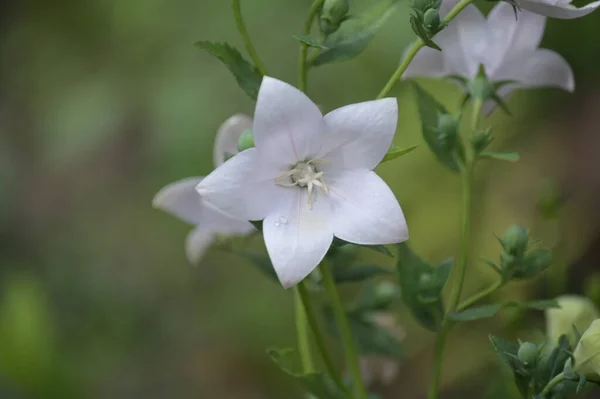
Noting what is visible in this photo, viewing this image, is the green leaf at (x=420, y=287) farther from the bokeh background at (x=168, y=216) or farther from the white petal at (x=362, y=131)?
the bokeh background at (x=168, y=216)

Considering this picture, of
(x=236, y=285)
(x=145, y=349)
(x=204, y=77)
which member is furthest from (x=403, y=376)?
(x=204, y=77)

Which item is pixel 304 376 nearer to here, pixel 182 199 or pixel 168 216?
pixel 182 199

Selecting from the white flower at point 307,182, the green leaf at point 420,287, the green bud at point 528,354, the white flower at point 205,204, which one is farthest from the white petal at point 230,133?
the green bud at point 528,354

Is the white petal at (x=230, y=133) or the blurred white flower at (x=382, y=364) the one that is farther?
the blurred white flower at (x=382, y=364)

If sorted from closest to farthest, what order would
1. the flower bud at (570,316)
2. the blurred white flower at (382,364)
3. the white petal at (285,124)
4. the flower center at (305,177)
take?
the white petal at (285,124) < the flower center at (305,177) < the flower bud at (570,316) < the blurred white flower at (382,364)

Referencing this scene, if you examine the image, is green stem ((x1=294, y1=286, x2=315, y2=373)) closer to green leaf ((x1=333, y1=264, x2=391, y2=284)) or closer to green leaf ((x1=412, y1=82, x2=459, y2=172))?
green leaf ((x1=333, y1=264, x2=391, y2=284))

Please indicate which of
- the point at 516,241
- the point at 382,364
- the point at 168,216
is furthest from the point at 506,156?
the point at 168,216
